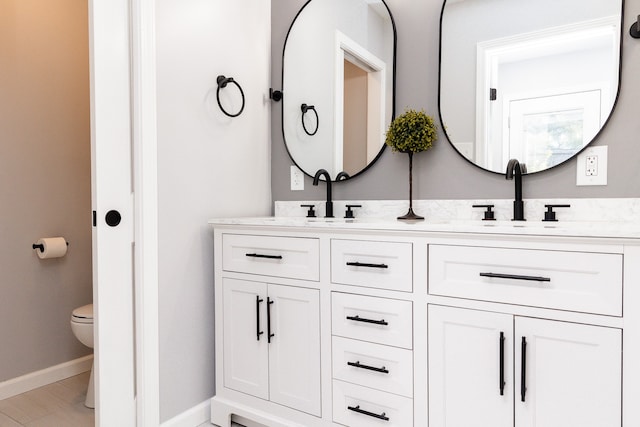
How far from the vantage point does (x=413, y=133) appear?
1.76 m

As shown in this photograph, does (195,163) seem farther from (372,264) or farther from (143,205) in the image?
(372,264)

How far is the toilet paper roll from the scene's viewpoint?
2.30 meters

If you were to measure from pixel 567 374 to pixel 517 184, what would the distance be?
2.30 feet

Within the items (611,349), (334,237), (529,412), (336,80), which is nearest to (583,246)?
(611,349)

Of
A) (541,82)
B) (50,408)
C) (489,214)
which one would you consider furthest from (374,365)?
(50,408)

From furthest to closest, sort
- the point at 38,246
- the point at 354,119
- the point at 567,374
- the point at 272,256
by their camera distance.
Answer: the point at 38,246 < the point at 354,119 < the point at 272,256 < the point at 567,374

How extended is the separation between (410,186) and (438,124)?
284 mm

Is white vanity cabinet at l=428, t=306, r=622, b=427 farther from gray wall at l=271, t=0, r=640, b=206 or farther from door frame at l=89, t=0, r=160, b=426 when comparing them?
door frame at l=89, t=0, r=160, b=426

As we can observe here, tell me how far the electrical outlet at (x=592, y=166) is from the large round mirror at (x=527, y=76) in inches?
1.3

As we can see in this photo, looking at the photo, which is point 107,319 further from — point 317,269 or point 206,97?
point 206,97

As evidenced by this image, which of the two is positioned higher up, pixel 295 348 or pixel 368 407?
pixel 295 348

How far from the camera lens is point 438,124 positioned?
1.82 m

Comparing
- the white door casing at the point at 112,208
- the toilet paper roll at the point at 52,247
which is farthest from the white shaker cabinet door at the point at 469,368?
the toilet paper roll at the point at 52,247

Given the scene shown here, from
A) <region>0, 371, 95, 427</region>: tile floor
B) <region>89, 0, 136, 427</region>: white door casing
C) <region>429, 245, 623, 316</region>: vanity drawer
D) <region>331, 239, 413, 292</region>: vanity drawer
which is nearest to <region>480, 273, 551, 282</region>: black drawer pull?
<region>429, 245, 623, 316</region>: vanity drawer
